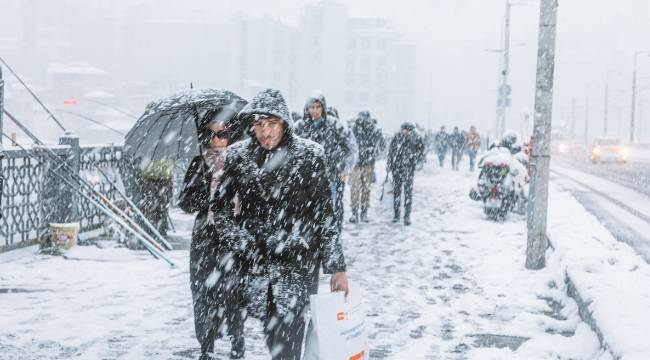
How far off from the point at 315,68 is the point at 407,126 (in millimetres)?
87713

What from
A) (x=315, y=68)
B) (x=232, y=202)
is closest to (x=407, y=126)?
(x=232, y=202)

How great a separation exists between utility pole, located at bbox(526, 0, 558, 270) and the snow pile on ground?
0.50m

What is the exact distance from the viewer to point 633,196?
22078mm

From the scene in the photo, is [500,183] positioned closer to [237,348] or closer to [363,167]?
[363,167]

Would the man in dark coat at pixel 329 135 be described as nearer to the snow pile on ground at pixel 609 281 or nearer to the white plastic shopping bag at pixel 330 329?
the snow pile on ground at pixel 609 281

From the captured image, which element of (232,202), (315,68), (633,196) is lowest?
(633,196)

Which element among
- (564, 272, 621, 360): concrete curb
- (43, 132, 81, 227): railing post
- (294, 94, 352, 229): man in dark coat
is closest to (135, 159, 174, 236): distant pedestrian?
(43, 132, 81, 227): railing post

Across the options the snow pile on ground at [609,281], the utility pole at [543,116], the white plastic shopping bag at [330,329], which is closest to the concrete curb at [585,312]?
the snow pile on ground at [609,281]

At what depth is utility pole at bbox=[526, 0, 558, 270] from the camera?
9.04 m

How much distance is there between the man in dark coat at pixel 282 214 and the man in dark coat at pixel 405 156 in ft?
31.8

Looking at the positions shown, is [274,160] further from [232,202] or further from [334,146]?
[334,146]

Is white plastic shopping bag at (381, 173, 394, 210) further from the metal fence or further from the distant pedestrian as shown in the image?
the metal fence

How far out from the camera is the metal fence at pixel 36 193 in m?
10.1

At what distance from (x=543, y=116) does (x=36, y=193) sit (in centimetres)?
708
